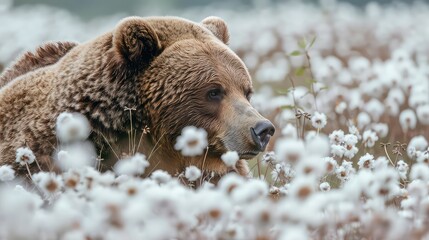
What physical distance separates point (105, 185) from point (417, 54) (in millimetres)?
12873

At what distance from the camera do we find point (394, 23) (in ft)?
72.1

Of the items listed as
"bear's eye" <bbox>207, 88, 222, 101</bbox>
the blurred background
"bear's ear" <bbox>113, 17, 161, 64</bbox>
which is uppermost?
"bear's ear" <bbox>113, 17, 161, 64</bbox>

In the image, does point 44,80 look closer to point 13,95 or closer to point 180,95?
point 13,95

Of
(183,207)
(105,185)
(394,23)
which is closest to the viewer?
(183,207)

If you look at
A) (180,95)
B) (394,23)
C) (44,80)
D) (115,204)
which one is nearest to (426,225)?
(115,204)

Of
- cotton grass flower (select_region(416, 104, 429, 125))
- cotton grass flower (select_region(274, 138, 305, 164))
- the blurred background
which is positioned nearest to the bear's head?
the blurred background

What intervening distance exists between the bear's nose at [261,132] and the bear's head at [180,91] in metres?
0.16

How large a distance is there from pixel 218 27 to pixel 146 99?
3.99 ft

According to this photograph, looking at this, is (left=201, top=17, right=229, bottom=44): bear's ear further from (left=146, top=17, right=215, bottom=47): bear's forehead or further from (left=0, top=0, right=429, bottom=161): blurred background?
(left=0, top=0, right=429, bottom=161): blurred background

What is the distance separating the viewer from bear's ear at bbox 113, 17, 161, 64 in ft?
17.2

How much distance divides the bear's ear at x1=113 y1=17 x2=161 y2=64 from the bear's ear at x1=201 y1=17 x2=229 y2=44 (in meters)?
0.87

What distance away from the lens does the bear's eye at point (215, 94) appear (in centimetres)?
532

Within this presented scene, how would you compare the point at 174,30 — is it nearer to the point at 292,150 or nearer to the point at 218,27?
the point at 218,27

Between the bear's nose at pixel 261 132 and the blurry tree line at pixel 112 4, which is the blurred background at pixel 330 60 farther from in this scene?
the blurry tree line at pixel 112 4
